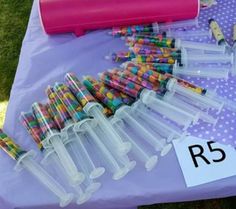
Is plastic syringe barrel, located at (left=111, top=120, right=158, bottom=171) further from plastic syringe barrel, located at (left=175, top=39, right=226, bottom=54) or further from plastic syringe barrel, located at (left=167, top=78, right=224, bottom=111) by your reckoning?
plastic syringe barrel, located at (left=175, top=39, right=226, bottom=54)

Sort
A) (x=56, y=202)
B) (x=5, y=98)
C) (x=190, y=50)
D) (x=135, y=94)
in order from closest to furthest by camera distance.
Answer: (x=56, y=202)
(x=135, y=94)
(x=190, y=50)
(x=5, y=98)

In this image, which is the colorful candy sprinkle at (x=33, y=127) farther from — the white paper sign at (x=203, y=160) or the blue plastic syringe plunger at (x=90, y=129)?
the white paper sign at (x=203, y=160)

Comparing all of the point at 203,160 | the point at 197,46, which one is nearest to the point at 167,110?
the point at 203,160

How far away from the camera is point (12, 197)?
852mm

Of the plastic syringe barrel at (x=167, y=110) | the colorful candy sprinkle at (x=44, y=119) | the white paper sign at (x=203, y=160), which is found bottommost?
the white paper sign at (x=203, y=160)

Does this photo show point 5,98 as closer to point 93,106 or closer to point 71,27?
point 71,27

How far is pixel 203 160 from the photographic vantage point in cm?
86

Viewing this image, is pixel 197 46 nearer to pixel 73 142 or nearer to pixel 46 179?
pixel 73 142

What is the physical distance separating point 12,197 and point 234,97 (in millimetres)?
586

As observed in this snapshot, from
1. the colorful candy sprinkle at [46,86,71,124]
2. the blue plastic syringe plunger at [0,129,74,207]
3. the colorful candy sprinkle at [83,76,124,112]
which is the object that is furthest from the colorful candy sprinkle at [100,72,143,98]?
the blue plastic syringe plunger at [0,129,74,207]

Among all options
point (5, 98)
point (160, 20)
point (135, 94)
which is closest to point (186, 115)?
point (135, 94)

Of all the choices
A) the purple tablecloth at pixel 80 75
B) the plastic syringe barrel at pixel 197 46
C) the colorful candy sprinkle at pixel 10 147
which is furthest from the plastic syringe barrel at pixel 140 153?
the plastic syringe barrel at pixel 197 46

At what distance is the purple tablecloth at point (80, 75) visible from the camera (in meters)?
0.84

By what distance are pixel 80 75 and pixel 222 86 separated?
1.28 ft
